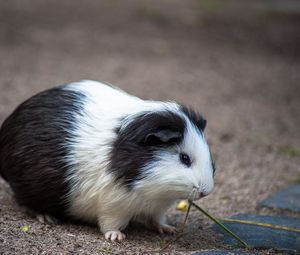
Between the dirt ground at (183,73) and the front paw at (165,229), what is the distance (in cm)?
8

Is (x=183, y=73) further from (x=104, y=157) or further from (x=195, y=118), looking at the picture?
(x=104, y=157)

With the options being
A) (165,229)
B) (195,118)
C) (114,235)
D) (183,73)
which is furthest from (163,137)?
(183,73)

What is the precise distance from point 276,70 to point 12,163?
19.4 feet

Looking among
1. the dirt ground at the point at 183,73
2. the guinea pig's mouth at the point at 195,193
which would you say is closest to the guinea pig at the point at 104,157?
the guinea pig's mouth at the point at 195,193

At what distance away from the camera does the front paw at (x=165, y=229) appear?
12.4 ft

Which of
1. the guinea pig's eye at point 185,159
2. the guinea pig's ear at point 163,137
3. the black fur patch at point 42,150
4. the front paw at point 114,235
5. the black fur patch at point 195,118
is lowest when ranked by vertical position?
the front paw at point 114,235

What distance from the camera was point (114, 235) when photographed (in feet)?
11.4

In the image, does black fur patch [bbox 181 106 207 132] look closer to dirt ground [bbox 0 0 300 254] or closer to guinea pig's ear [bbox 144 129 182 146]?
guinea pig's ear [bbox 144 129 182 146]

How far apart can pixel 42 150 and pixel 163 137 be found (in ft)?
2.86

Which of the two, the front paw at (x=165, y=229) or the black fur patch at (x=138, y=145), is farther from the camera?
the front paw at (x=165, y=229)

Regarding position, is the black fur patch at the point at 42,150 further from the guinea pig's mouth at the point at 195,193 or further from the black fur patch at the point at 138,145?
the guinea pig's mouth at the point at 195,193

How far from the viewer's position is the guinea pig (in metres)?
3.28

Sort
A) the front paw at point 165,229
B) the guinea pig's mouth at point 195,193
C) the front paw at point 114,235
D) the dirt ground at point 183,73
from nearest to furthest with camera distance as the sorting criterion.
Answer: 1. the guinea pig's mouth at point 195,193
2. the front paw at point 114,235
3. the dirt ground at point 183,73
4. the front paw at point 165,229

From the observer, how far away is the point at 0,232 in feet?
10.5
